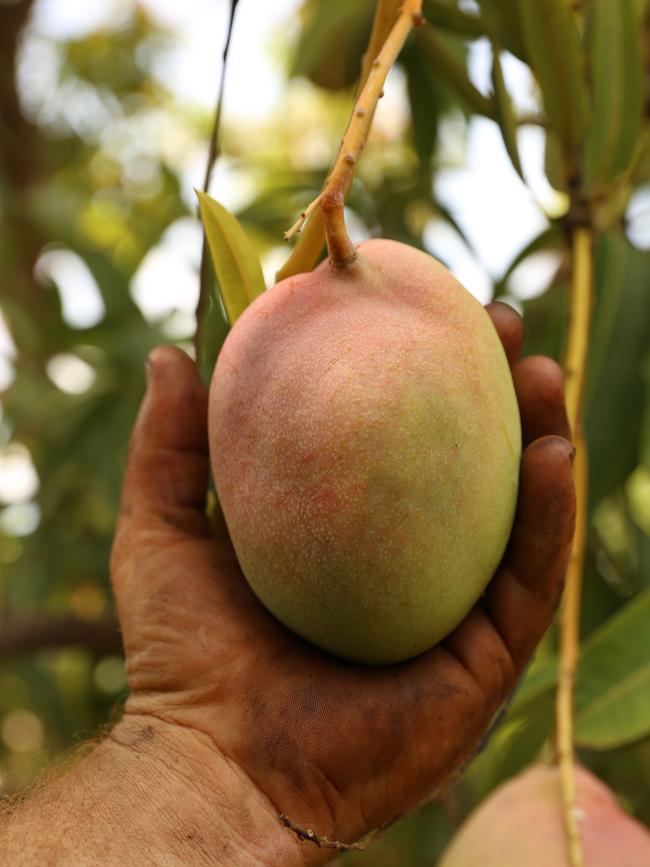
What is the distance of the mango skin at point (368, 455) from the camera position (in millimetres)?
787

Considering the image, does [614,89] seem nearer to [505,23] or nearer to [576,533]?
[505,23]

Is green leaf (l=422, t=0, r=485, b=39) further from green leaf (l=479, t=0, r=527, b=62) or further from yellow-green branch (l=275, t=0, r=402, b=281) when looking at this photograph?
yellow-green branch (l=275, t=0, r=402, b=281)

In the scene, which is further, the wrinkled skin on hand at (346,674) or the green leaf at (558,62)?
the green leaf at (558,62)

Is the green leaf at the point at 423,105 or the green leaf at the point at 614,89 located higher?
the green leaf at the point at 614,89

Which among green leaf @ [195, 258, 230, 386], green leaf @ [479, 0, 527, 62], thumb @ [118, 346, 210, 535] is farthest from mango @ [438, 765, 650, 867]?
green leaf @ [479, 0, 527, 62]

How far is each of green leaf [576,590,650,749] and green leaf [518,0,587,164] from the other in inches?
23.0

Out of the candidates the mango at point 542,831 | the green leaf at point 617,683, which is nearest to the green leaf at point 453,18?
the green leaf at point 617,683

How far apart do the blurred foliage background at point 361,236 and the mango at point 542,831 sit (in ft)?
0.29

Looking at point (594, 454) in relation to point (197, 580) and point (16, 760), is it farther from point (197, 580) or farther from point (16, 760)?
point (16, 760)

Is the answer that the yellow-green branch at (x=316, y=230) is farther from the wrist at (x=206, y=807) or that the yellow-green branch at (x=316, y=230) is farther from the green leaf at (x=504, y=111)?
the wrist at (x=206, y=807)

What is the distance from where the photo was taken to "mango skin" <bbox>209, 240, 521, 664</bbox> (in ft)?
2.58

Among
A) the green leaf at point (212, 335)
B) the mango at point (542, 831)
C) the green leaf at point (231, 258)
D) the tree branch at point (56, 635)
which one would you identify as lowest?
the tree branch at point (56, 635)

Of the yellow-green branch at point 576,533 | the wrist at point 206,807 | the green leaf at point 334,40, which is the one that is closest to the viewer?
the wrist at point 206,807

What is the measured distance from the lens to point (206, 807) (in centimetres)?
89
